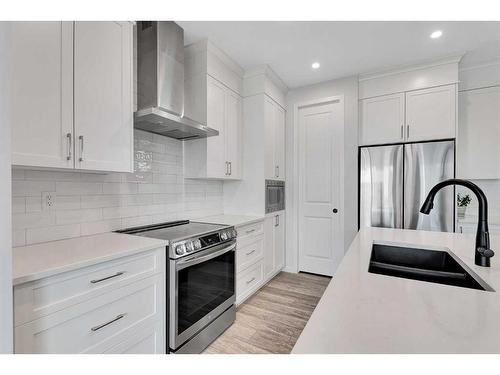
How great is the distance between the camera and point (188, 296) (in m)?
1.69

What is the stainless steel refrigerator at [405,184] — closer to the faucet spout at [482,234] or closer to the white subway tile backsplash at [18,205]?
the faucet spout at [482,234]

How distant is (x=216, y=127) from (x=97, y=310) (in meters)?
1.84

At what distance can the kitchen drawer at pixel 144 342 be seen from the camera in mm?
1309

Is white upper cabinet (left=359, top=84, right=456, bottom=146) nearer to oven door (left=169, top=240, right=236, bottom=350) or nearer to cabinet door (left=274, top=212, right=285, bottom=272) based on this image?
cabinet door (left=274, top=212, right=285, bottom=272)

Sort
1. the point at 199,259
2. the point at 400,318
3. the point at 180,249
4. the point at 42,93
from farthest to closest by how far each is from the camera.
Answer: the point at 199,259 < the point at 180,249 < the point at 42,93 < the point at 400,318

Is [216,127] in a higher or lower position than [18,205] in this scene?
higher

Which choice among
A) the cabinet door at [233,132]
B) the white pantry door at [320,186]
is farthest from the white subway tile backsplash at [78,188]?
the white pantry door at [320,186]

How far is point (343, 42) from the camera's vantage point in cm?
239

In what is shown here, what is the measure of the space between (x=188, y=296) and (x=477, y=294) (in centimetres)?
153

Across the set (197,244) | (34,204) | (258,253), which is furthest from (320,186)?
(34,204)

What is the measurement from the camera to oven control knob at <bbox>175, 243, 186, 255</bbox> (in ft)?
5.18

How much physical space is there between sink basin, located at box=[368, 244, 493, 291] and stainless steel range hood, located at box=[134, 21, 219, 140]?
5.34 feet

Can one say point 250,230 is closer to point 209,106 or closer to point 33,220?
point 209,106
